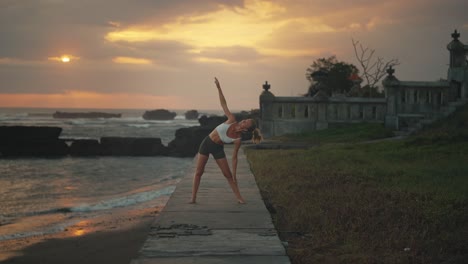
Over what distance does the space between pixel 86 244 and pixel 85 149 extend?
106 ft

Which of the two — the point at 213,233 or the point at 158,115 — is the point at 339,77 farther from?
the point at 158,115

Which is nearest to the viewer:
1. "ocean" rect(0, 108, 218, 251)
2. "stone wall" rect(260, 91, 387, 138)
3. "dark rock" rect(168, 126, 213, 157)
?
"ocean" rect(0, 108, 218, 251)

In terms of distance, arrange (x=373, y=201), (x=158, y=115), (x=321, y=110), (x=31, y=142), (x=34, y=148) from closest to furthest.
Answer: (x=373, y=201), (x=321, y=110), (x=34, y=148), (x=31, y=142), (x=158, y=115)

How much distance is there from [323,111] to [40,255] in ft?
61.0

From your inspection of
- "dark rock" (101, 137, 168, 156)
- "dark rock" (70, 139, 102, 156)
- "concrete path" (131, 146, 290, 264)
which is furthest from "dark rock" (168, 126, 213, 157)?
"concrete path" (131, 146, 290, 264)

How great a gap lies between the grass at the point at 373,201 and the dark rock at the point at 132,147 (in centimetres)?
2525

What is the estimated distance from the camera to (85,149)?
132 feet

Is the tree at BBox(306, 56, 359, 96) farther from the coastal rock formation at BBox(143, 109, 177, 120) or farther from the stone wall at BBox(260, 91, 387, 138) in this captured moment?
the coastal rock formation at BBox(143, 109, 177, 120)

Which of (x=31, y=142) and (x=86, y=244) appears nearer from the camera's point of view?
(x=86, y=244)

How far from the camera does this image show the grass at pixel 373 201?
5994 mm

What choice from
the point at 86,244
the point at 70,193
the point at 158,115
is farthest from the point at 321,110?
the point at 158,115

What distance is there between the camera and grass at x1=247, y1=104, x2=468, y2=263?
599cm

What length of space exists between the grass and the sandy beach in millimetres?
2634

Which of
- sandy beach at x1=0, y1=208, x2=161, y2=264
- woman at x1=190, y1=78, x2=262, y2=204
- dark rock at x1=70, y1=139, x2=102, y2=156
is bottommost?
dark rock at x1=70, y1=139, x2=102, y2=156
